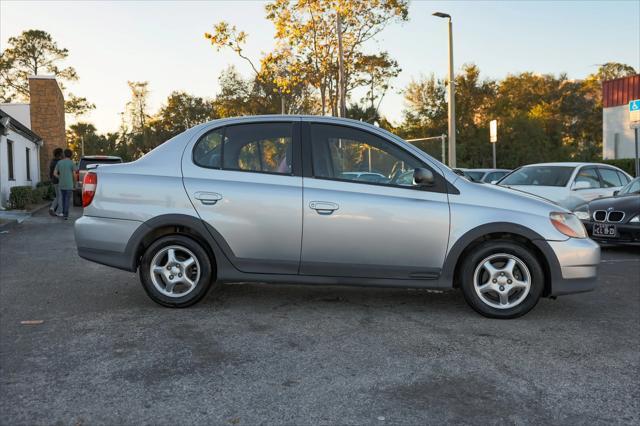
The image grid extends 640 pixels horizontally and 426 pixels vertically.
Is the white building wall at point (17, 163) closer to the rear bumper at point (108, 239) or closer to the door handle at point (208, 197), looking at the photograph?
the rear bumper at point (108, 239)

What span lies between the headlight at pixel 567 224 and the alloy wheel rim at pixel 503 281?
45 centimetres

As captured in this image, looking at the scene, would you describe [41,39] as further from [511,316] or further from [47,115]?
[511,316]

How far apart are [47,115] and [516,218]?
33409 millimetres

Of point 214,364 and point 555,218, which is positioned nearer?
point 214,364

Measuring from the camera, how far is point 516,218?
5074 millimetres

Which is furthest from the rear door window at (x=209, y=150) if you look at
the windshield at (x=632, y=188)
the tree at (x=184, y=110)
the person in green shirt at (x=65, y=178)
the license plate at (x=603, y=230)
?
the tree at (x=184, y=110)

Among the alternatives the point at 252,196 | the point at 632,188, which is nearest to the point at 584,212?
the point at 632,188

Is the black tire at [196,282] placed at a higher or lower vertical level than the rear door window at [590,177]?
lower

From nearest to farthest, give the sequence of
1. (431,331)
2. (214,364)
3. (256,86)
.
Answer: (214,364) < (431,331) < (256,86)

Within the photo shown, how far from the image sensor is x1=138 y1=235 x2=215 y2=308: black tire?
5254 millimetres

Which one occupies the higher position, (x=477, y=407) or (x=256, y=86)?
(x=256, y=86)

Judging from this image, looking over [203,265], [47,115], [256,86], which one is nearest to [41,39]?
[256,86]

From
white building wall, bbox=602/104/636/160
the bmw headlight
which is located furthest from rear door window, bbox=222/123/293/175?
white building wall, bbox=602/104/636/160

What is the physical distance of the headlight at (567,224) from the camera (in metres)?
5.12
